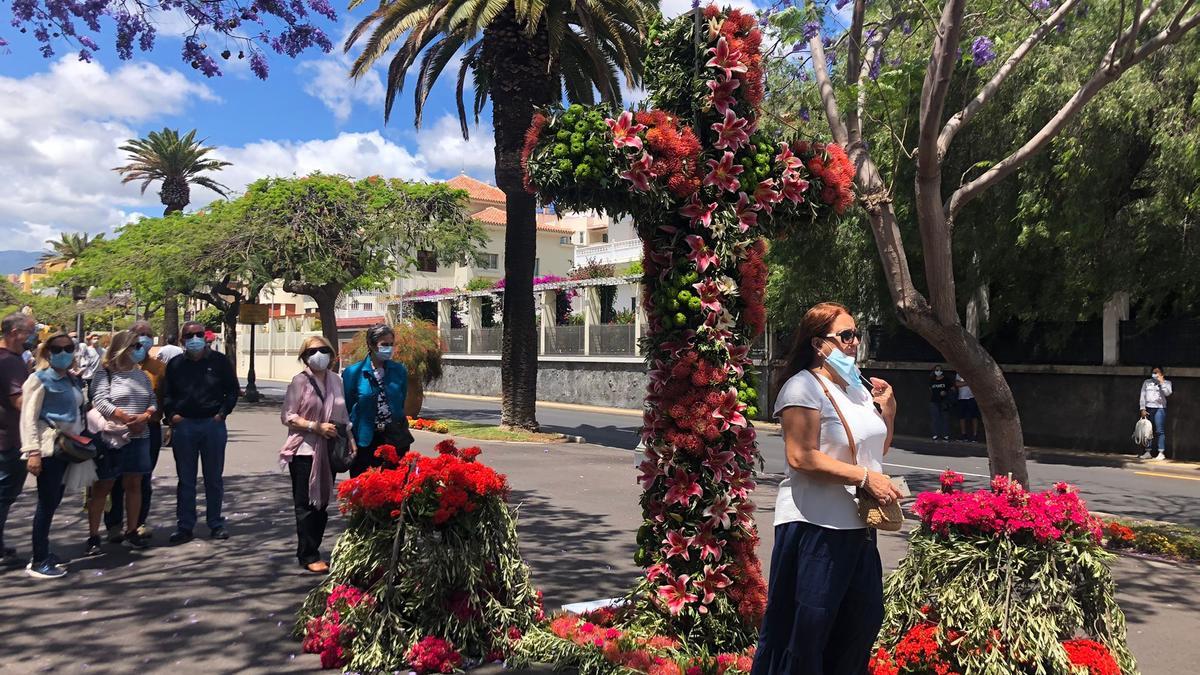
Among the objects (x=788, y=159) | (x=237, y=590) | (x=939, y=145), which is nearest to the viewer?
(x=788, y=159)

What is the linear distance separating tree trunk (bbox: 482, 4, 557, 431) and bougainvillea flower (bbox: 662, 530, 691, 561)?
1259 cm

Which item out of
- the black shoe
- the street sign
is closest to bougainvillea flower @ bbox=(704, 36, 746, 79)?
the black shoe

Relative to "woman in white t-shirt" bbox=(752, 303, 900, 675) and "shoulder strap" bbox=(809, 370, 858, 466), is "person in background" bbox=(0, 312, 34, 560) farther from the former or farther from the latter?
"shoulder strap" bbox=(809, 370, 858, 466)

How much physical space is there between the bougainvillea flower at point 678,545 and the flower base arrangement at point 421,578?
966 mm

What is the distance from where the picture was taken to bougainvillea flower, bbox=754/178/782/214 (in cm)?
493

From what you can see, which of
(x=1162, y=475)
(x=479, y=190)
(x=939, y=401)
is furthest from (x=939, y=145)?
(x=479, y=190)

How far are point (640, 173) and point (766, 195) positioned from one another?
74cm

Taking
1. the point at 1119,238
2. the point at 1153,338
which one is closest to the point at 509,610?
the point at 1119,238

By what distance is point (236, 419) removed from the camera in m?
22.2

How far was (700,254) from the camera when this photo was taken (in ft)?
15.8

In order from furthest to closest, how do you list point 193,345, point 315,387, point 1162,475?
1. point 1162,475
2. point 193,345
3. point 315,387

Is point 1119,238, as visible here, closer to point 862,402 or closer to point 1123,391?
point 1123,391

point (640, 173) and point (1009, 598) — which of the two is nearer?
point (1009, 598)

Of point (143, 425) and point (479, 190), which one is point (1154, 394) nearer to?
point (143, 425)
